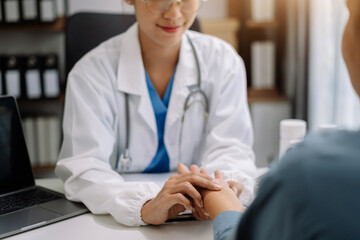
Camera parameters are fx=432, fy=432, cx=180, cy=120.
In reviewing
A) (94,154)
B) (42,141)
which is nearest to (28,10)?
(42,141)

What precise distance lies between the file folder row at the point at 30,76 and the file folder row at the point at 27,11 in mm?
237

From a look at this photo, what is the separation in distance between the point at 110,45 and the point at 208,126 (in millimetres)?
432

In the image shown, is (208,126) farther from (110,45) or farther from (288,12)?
(288,12)

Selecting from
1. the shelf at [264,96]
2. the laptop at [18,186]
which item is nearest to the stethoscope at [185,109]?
Answer: the laptop at [18,186]

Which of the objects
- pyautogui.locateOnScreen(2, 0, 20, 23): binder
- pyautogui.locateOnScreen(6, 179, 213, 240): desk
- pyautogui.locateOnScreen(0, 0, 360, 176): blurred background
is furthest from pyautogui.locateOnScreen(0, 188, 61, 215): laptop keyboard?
pyautogui.locateOnScreen(2, 0, 20, 23): binder

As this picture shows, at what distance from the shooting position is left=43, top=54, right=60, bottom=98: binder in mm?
2811

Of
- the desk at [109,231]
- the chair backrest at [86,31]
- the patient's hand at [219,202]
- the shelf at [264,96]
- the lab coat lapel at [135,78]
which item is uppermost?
the chair backrest at [86,31]

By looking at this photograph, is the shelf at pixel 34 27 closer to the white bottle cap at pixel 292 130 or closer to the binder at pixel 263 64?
the binder at pixel 263 64

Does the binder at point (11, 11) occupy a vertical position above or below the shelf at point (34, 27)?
above

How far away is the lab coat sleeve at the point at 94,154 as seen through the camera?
1.04 metres

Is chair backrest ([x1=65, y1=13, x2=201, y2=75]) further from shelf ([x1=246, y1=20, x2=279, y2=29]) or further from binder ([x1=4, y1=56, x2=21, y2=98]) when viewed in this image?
shelf ([x1=246, y1=20, x2=279, y2=29])

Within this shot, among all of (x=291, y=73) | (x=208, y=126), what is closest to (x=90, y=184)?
(x=208, y=126)

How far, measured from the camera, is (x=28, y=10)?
2781mm

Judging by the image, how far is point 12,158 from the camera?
1145 millimetres
